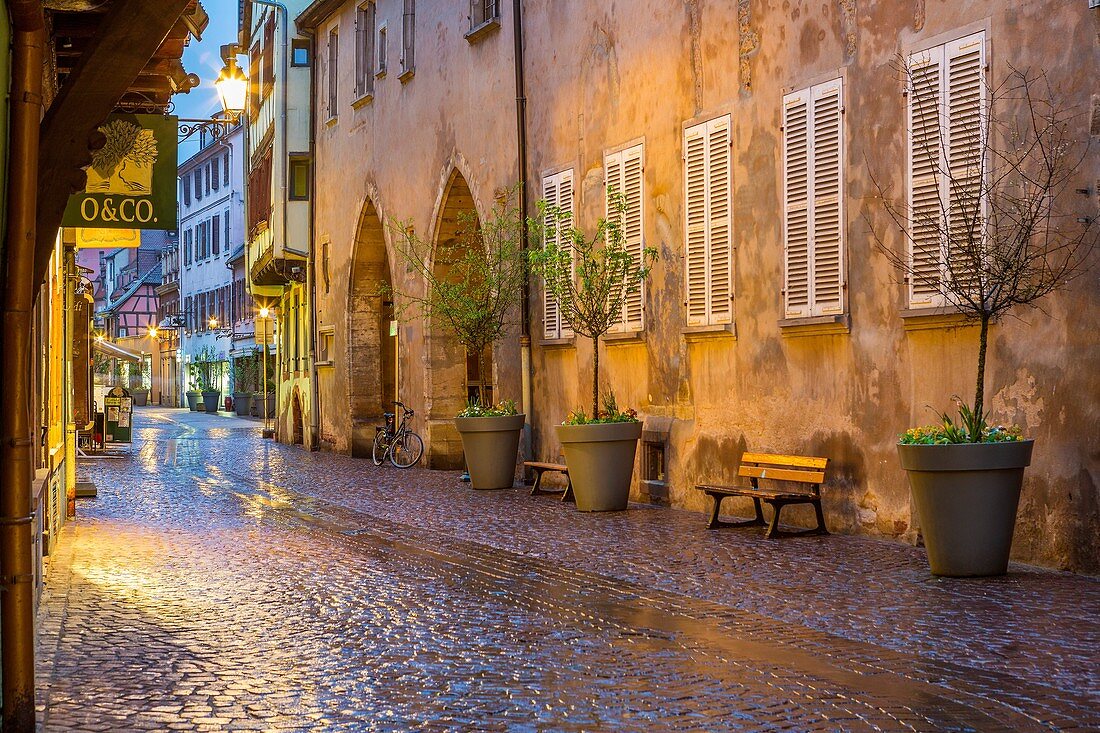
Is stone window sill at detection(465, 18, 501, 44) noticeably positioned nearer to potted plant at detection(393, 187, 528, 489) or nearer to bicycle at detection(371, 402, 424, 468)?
potted plant at detection(393, 187, 528, 489)

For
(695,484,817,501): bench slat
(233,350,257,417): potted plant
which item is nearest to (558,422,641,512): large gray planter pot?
(695,484,817,501): bench slat

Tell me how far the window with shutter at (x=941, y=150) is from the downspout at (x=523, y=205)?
836cm

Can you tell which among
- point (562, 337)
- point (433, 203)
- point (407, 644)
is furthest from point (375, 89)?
point (407, 644)

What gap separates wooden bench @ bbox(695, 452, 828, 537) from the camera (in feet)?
42.0

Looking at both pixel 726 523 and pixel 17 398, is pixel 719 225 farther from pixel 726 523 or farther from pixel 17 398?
pixel 17 398

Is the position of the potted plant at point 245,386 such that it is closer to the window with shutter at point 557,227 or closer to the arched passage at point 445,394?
the arched passage at point 445,394

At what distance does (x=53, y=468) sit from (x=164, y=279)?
77661mm

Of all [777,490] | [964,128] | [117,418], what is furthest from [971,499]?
[117,418]

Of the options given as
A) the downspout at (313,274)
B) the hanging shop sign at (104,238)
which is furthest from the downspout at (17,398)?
the downspout at (313,274)

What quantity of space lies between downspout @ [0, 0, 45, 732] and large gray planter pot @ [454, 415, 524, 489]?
1320 centimetres

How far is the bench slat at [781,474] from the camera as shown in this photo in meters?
13.0

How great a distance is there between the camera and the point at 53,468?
12.5m

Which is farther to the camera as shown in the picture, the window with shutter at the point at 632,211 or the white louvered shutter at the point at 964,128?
the window with shutter at the point at 632,211

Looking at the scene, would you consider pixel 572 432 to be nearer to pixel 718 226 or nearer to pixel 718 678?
pixel 718 226
